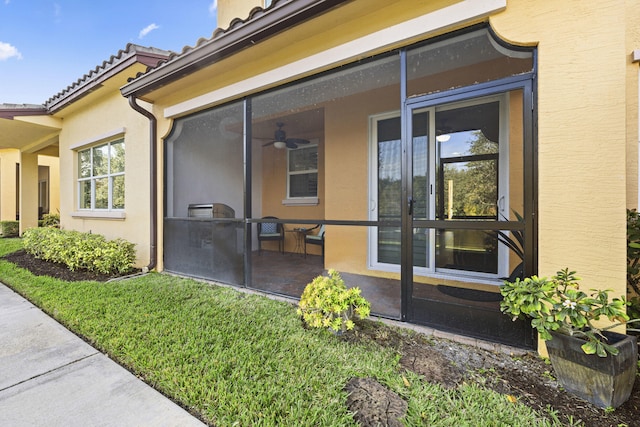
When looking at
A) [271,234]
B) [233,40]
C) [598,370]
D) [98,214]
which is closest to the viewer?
[598,370]

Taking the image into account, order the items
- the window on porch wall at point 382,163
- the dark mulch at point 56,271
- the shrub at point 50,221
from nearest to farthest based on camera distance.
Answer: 1. the window on porch wall at point 382,163
2. the dark mulch at point 56,271
3. the shrub at point 50,221

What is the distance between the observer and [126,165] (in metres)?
5.74

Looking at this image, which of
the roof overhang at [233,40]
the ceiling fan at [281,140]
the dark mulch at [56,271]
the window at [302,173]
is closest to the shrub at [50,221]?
the dark mulch at [56,271]

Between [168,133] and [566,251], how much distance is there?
18.9ft

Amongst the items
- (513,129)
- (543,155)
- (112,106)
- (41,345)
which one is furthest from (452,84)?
(112,106)

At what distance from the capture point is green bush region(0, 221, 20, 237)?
1093 centimetres

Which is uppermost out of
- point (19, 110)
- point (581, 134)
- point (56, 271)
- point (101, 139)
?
point (19, 110)

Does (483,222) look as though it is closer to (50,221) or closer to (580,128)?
(580,128)

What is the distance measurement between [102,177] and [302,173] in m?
4.82

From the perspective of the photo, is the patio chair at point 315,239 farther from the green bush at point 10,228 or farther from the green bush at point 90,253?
the green bush at point 10,228

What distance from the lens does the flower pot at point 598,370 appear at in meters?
1.69

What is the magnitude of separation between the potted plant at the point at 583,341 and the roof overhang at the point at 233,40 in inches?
120

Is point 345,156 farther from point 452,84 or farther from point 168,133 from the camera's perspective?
point 168,133

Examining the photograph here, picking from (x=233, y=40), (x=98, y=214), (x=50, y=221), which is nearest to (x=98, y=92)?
(x=98, y=214)
